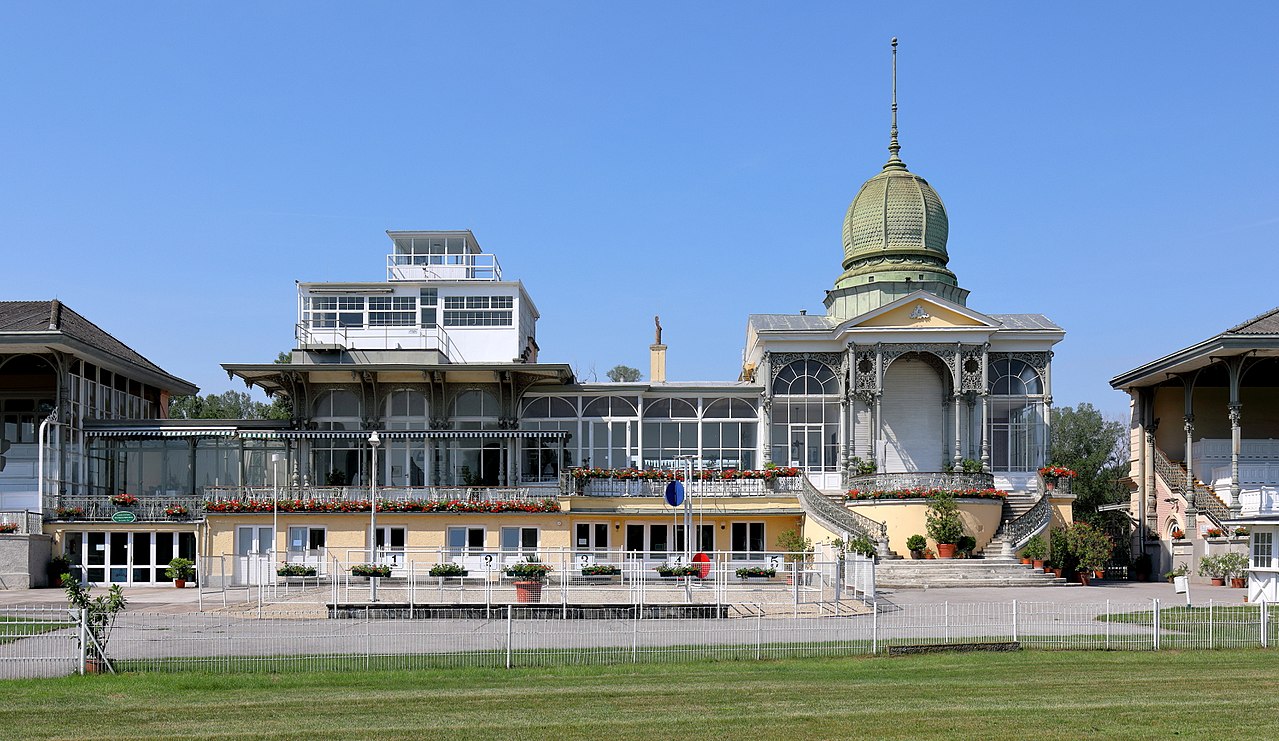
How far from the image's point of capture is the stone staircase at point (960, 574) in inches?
1409

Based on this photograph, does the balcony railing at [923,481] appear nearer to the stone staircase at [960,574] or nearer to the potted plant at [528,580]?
the stone staircase at [960,574]

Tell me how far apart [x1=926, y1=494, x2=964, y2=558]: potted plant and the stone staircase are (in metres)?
1.18

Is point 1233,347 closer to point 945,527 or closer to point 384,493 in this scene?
point 945,527

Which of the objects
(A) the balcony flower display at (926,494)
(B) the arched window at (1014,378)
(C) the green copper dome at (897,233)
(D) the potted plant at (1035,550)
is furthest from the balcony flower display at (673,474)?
(C) the green copper dome at (897,233)

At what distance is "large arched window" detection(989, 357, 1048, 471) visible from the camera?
4525 centimetres

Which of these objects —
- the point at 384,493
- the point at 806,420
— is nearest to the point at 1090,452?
the point at 806,420

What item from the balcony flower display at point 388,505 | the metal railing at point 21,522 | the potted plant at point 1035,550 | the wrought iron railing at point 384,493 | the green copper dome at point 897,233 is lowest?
the potted plant at point 1035,550

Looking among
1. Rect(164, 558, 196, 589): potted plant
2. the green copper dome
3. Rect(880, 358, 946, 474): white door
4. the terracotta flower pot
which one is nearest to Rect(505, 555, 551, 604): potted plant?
the terracotta flower pot

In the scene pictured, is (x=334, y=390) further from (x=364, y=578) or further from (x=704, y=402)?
(x=364, y=578)

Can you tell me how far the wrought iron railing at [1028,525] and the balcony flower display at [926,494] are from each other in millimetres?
989

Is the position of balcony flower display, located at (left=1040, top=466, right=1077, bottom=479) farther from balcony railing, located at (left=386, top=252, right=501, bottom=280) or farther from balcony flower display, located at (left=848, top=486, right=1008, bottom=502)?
balcony railing, located at (left=386, top=252, right=501, bottom=280)

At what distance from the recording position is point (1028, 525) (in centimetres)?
3938

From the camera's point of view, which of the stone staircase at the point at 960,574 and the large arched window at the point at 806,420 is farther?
the large arched window at the point at 806,420

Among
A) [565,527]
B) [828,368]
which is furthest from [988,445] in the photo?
[565,527]
